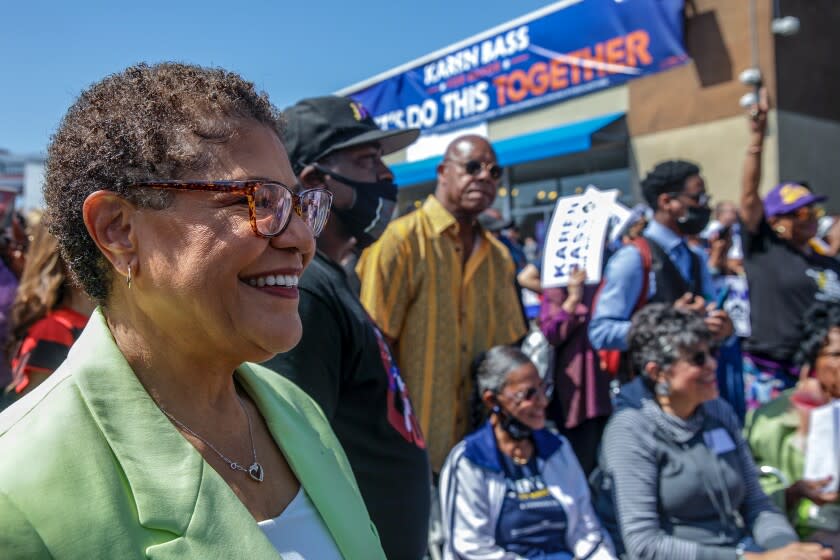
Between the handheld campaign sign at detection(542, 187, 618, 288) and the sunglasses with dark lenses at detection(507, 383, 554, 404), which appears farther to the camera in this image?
the handheld campaign sign at detection(542, 187, 618, 288)

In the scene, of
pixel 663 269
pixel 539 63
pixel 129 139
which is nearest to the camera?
pixel 129 139

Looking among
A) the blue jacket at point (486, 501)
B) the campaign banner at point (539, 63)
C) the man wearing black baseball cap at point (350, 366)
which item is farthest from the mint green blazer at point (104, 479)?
the campaign banner at point (539, 63)

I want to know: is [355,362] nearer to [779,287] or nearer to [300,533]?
[300,533]

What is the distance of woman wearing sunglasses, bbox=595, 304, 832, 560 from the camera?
2.92 m

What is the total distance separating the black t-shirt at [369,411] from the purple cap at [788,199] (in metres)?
3.57

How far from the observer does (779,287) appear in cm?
442

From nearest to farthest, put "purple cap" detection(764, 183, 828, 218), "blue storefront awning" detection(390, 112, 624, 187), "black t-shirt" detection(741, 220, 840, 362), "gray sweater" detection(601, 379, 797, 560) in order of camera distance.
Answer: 1. "gray sweater" detection(601, 379, 797, 560)
2. "black t-shirt" detection(741, 220, 840, 362)
3. "purple cap" detection(764, 183, 828, 218)
4. "blue storefront awning" detection(390, 112, 624, 187)

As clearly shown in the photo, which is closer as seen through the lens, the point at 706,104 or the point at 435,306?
the point at 435,306

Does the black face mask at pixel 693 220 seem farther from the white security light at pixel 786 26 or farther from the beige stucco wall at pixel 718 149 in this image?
the white security light at pixel 786 26

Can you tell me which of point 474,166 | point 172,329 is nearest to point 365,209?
point 474,166

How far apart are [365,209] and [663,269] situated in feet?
7.57

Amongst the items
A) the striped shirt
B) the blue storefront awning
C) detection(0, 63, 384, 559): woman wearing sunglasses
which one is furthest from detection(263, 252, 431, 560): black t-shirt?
the blue storefront awning

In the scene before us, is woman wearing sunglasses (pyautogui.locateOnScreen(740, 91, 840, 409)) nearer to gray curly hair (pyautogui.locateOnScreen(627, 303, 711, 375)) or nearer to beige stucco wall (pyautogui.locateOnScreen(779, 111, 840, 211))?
gray curly hair (pyautogui.locateOnScreen(627, 303, 711, 375))

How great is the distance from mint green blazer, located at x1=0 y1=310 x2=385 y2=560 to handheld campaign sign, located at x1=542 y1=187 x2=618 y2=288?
108 inches
